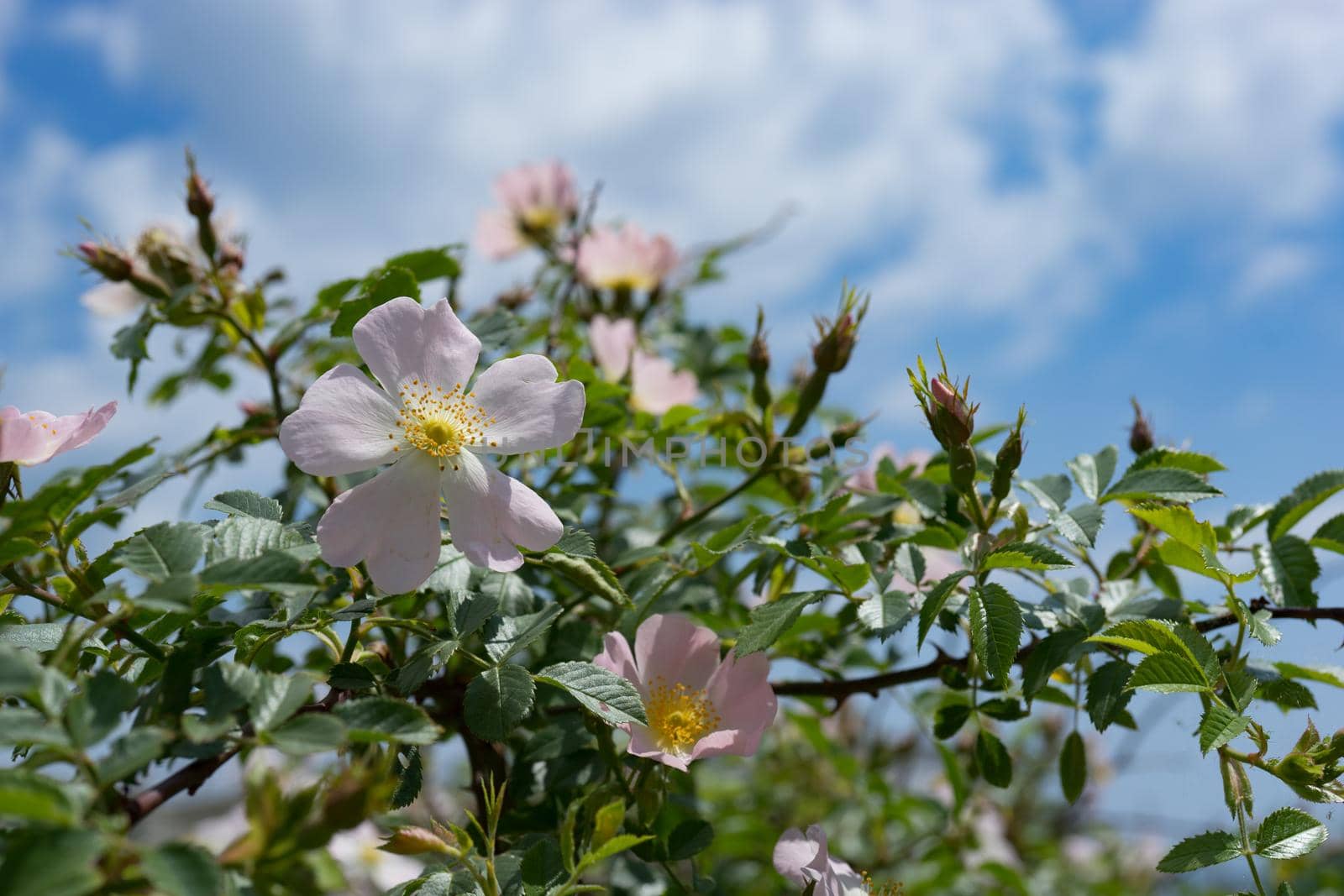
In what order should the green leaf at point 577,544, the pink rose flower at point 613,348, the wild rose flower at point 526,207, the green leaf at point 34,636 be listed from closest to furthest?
the green leaf at point 34,636
the green leaf at point 577,544
the pink rose flower at point 613,348
the wild rose flower at point 526,207

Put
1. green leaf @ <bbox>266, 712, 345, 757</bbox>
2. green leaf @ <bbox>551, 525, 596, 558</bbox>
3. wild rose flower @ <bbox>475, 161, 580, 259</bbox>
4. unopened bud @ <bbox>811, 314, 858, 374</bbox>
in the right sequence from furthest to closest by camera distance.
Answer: wild rose flower @ <bbox>475, 161, 580, 259</bbox>
unopened bud @ <bbox>811, 314, 858, 374</bbox>
green leaf @ <bbox>551, 525, 596, 558</bbox>
green leaf @ <bbox>266, 712, 345, 757</bbox>

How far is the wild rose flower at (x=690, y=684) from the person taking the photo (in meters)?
1.07

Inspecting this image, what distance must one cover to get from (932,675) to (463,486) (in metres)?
0.62

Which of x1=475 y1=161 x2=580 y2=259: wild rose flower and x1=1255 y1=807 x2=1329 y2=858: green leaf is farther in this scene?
x1=475 y1=161 x2=580 y2=259: wild rose flower

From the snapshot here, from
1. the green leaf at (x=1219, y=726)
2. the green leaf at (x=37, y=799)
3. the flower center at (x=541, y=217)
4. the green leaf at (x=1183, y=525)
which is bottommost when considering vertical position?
the green leaf at (x=37, y=799)

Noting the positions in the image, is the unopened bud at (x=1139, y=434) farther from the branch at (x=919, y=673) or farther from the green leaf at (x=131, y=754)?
the green leaf at (x=131, y=754)

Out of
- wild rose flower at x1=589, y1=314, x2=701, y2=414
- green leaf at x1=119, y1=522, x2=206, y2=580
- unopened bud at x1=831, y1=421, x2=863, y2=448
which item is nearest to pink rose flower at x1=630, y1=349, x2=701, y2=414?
wild rose flower at x1=589, y1=314, x2=701, y2=414

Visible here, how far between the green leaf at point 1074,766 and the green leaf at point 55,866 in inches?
42.6

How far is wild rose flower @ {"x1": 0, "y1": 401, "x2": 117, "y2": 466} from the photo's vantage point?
2.89 feet

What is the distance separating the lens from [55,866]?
0.55m

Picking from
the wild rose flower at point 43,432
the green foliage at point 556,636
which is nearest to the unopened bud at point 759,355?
the green foliage at point 556,636

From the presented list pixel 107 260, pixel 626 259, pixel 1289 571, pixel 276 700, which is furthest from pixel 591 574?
pixel 626 259

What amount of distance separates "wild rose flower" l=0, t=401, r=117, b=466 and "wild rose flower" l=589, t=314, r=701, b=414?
33.8 inches

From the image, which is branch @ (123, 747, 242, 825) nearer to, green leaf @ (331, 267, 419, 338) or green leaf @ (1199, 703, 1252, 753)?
green leaf @ (331, 267, 419, 338)
